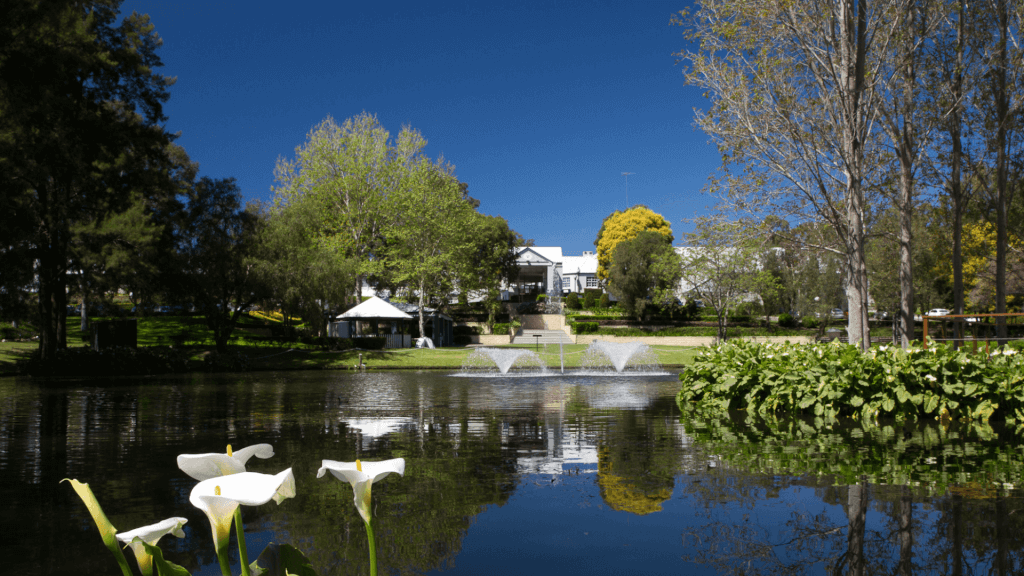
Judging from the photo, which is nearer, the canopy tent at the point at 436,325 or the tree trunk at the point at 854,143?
the tree trunk at the point at 854,143

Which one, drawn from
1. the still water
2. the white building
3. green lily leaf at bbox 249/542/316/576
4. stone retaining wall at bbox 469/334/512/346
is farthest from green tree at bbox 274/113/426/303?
green lily leaf at bbox 249/542/316/576

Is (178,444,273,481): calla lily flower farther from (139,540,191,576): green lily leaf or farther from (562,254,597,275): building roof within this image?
(562,254,597,275): building roof

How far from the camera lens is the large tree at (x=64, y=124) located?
20234 millimetres

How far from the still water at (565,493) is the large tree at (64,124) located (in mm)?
13930

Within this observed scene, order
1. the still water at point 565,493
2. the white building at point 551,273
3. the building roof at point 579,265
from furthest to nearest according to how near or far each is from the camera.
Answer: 1. the building roof at point 579,265
2. the white building at point 551,273
3. the still water at point 565,493

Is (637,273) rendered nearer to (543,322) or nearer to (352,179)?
(543,322)

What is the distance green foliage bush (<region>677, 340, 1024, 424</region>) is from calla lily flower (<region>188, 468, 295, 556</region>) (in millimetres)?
9693

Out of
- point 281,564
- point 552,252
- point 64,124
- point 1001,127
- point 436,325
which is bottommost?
point 281,564

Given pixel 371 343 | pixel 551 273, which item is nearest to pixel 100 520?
pixel 371 343

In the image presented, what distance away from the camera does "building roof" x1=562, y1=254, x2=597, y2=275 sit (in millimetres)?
87375

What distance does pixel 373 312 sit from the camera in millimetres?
33688

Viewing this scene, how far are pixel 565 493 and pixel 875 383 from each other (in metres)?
6.23

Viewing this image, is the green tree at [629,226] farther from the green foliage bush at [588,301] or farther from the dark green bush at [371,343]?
the dark green bush at [371,343]

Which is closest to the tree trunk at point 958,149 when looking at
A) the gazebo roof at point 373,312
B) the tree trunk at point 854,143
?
the tree trunk at point 854,143
